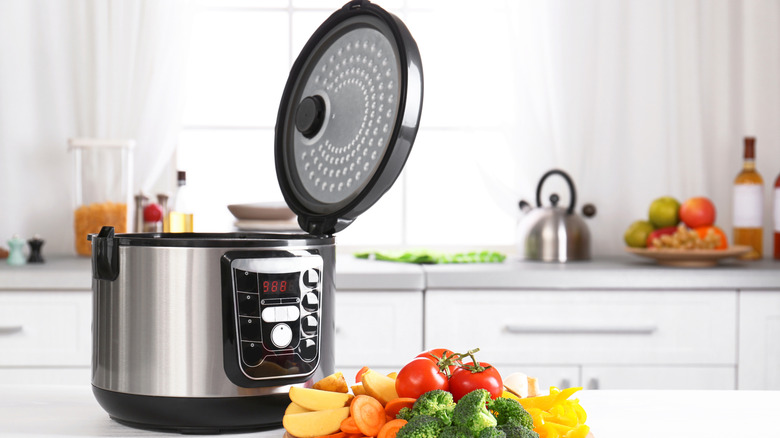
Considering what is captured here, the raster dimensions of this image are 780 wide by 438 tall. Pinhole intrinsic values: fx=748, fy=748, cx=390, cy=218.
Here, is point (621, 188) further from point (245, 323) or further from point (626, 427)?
point (245, 323)

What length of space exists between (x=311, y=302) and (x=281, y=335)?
4 cm

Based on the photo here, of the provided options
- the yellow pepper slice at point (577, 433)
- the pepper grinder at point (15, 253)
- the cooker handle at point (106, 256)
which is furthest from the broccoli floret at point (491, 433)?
the pepper grinder at point (15, 253)

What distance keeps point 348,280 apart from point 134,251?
Answer: 116cm

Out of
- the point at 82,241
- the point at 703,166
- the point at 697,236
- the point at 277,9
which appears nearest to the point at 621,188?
the point at 703,166

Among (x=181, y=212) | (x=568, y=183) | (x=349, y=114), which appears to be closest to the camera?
(x=349, y=114)

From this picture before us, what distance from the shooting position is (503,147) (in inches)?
98.8

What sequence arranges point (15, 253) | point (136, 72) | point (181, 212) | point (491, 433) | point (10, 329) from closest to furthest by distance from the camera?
1. point (491, 433)
2. point (10, 329)
3. point (15, 253)
4. point (181, 212)
5. point (136, 72)

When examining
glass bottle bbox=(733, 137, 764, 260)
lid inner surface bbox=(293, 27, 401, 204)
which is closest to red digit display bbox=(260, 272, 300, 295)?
lid inner surface bbox=(293, 27, 401, 204)

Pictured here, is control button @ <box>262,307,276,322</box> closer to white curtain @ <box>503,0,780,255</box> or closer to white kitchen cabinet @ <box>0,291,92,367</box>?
white kitchen cabinet @ <box>0,291,92,367</box>

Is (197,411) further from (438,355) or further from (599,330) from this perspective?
(599,330)

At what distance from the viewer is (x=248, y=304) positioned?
0.66 meters

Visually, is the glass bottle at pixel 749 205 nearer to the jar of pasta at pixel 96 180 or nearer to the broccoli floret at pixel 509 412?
the jar of pasta at pixel 96 180

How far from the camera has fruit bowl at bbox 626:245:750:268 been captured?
1.97 meters

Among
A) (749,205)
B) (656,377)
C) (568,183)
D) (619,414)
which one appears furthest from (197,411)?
(749,205)
